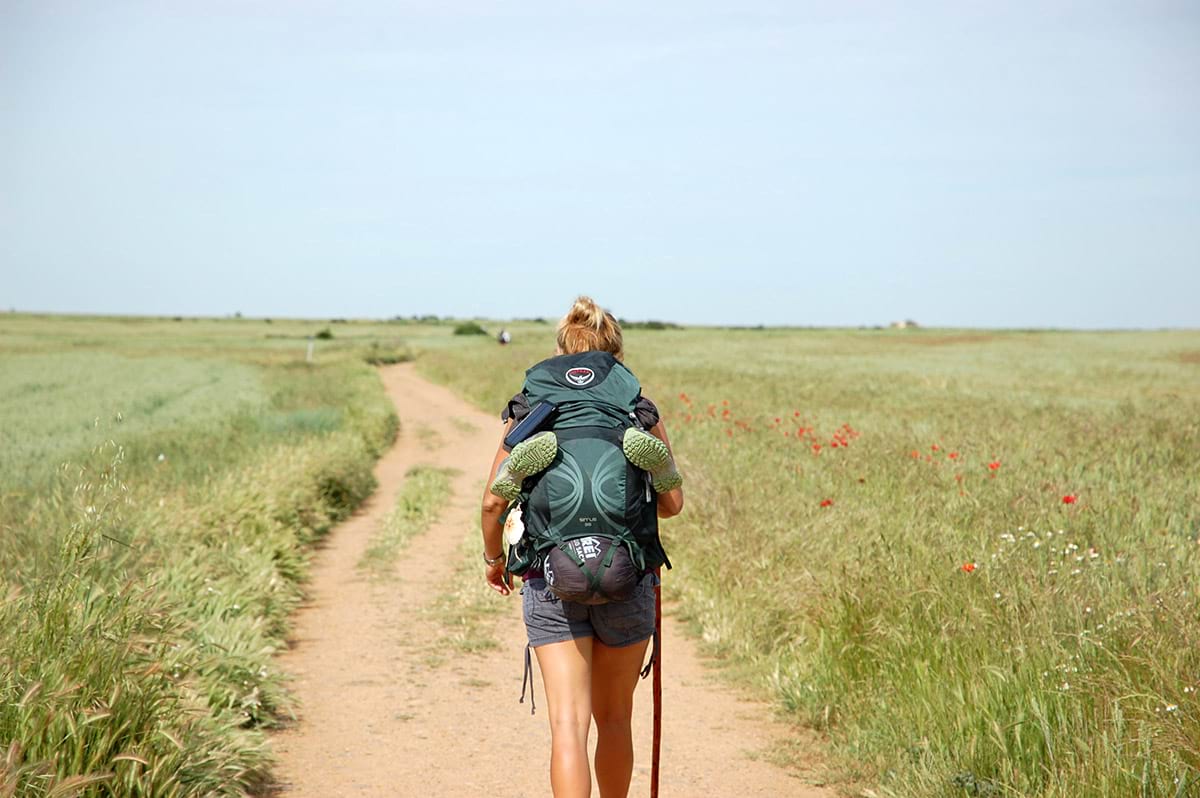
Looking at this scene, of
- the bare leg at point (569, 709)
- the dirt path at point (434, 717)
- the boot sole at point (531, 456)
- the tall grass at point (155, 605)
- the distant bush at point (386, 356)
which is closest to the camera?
the boot sole at point (531, 456)

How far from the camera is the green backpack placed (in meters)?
3.49

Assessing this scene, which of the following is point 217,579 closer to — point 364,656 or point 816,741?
point 364,656

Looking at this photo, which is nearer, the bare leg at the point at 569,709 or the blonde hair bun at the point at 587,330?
the bare leg at the point at 569,709

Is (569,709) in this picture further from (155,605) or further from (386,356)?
(386,356)

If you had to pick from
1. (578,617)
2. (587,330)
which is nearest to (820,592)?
(578,617)

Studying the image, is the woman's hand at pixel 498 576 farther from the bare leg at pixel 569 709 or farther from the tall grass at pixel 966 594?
the tall grass at pixel 966 594

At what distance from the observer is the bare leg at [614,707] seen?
3875mm

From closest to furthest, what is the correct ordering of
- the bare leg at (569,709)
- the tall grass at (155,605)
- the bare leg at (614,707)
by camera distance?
1. the bare leg at (569,709)
2. the bare leg at (614,707)
3. the tall grass at (155,605)

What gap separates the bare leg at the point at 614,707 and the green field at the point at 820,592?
137cm

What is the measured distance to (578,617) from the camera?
372 centimetres

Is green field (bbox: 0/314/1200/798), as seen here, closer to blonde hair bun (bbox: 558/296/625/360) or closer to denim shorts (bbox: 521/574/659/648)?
denim shorts (bbox: 521/574/659/648)

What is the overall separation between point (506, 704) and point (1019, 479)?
191 inches

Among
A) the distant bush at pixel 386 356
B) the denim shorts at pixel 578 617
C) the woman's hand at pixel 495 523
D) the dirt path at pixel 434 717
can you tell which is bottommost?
the dirt path at pixel 434 717

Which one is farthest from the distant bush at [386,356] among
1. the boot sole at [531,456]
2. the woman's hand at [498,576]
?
the boot sole at [531,456]
